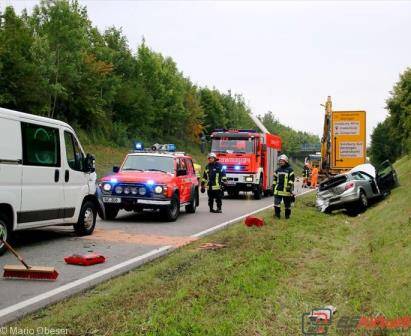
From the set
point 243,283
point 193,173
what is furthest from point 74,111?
point 243,283

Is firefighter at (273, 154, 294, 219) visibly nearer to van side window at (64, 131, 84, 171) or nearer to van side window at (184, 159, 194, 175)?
van side window at (184, 159, 194, 175)

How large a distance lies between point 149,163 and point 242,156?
9.20 meters

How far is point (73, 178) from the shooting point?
1073 cm

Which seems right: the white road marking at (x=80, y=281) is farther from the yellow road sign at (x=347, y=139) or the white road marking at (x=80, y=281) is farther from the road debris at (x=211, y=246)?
the yellow road sign at (x=347, y=139)

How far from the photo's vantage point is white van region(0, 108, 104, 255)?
8.61 meters

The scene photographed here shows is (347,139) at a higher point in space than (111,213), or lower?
higher

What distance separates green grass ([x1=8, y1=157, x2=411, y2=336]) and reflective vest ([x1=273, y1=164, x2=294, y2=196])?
12.0 feet

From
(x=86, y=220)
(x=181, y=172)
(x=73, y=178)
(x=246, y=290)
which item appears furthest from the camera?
(x=181, y=172)

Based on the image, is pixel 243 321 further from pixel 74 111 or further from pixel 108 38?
pixel 108 38

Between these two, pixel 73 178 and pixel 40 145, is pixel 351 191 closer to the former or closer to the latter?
pixel 73 178

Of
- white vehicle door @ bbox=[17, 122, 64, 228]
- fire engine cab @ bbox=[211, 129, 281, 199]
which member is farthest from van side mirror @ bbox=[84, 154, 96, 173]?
fire engine cab @ bbox=[211, 129, 281, 199]

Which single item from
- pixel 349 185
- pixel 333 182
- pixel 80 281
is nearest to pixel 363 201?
pixel 349 185

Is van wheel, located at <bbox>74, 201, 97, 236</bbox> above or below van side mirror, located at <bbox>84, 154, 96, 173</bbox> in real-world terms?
below

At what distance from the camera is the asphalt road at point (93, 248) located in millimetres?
6340
